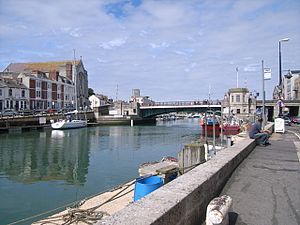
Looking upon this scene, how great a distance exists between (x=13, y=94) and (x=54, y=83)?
22.0m

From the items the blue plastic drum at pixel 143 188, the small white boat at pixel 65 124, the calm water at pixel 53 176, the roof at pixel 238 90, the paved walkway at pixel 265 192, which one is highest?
the roof at pixel 238 90

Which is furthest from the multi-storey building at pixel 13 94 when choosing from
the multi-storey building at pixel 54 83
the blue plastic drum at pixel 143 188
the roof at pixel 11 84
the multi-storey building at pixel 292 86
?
the multi-storey building at pixel 292 86

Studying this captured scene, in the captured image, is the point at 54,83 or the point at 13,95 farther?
the point at 54,83

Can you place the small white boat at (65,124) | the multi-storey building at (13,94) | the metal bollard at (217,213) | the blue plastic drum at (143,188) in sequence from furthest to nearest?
the multi-storey building at (13,94)
the small white boat at (65,124)
the blue plastic drum at (143,188)
the metal bollard at (217,213)

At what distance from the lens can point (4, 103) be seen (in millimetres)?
71625

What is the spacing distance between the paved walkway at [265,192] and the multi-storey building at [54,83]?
3099 inches

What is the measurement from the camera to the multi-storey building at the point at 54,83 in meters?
84.7

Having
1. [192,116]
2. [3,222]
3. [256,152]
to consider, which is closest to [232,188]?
[256,152]

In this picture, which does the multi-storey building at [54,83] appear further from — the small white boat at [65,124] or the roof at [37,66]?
the small white boat at [65,124]

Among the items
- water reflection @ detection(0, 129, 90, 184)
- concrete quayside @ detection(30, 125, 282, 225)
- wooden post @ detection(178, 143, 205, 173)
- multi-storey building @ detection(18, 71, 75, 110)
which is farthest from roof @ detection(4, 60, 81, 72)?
concrete quayside @ detection(30, 125, 282, 225)

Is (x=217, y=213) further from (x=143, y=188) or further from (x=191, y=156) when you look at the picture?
(x=191, y=156)

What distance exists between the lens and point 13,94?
74125mm

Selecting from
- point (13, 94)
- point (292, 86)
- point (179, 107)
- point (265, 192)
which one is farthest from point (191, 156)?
point (292, 86)

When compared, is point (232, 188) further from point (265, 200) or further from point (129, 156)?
point (129, 156)
